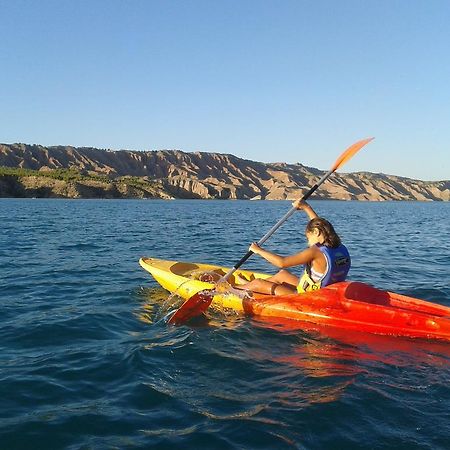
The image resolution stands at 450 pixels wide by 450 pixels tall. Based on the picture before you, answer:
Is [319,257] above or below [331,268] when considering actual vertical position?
above

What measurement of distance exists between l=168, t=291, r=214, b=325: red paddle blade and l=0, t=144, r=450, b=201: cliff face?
72419 mm

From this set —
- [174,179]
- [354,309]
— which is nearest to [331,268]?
[354,309]

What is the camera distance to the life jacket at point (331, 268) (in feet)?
21.5

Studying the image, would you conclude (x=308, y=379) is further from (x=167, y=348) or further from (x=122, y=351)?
(x=122, y=351)

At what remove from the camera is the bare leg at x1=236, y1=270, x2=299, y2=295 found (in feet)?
24.8

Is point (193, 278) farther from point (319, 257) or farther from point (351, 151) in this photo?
point (351, 151)

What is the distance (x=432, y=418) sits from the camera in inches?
155

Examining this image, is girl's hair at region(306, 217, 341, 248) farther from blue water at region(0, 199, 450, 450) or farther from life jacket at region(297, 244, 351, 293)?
blue water at region(0, 199, 450, 450)

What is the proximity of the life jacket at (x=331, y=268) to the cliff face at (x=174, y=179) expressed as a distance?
73.5 meters

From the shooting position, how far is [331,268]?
6621mm

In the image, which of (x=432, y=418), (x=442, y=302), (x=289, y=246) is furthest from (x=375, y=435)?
(x=289, y=246)

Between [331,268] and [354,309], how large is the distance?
63cm

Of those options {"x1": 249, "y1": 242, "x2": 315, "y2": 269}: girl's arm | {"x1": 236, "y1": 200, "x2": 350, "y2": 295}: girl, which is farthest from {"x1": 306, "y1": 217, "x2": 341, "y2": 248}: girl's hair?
{"x1": 249, "y1": 242, "x2": 315, "y2": 269}: girl's arm

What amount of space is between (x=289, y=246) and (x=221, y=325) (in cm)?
1084
